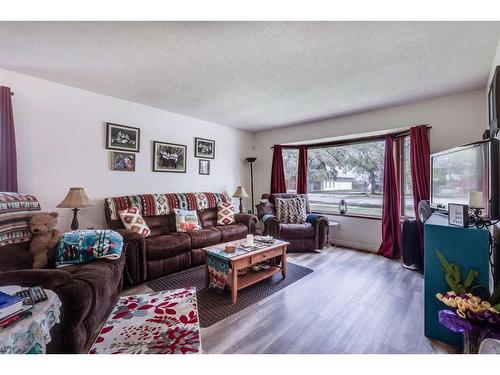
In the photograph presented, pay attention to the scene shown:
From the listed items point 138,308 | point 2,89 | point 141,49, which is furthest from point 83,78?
point 138,308

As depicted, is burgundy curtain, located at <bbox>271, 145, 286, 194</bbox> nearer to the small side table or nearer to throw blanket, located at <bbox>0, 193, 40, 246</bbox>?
throw blanket, located at <bbox>0, 193, 40, 246</bbox>

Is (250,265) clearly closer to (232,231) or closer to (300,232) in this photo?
(232,231)

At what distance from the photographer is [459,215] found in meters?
1.60

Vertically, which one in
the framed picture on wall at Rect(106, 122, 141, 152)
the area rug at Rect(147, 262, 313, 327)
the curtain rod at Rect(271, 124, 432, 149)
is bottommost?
the area rug at Rect(147, 262, 313, 327)

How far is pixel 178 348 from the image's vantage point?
1.54 metres

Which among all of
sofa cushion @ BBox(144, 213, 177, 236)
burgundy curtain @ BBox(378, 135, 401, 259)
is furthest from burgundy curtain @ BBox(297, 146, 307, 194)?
sofa cushion @ BBox(144, 213, 177, 236)

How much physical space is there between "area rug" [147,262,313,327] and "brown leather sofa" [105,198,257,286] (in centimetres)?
13

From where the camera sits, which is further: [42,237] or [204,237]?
[204,237]

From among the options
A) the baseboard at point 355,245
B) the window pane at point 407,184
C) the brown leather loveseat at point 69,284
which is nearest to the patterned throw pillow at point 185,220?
the brown leather loveseat at point 69,284

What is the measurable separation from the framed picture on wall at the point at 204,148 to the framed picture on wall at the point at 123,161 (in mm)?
1142

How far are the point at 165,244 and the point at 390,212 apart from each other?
11.1 feet

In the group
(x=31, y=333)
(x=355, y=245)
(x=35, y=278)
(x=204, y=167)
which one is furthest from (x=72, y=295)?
(x=355, y=245)

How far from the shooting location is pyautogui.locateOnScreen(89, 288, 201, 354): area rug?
1.54 meters

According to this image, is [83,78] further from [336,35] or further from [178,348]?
[178,348]
